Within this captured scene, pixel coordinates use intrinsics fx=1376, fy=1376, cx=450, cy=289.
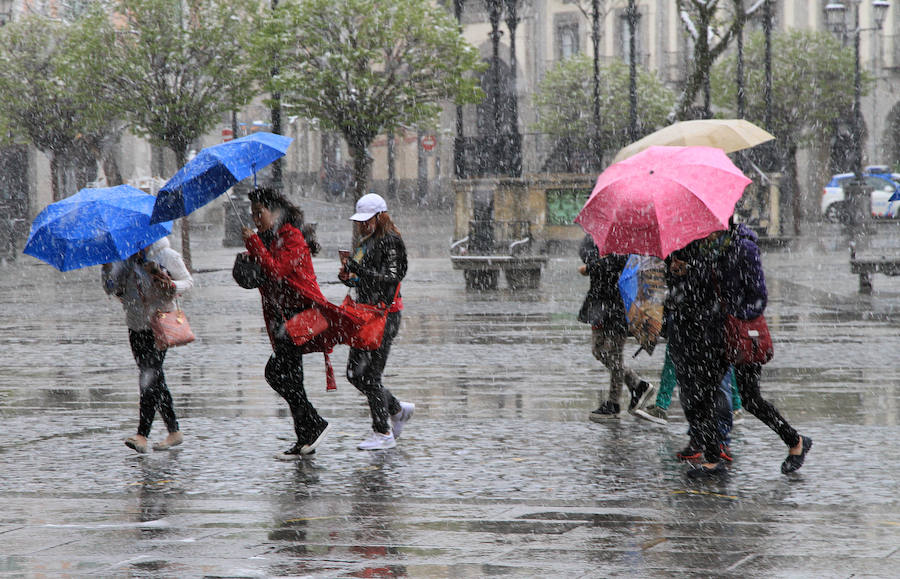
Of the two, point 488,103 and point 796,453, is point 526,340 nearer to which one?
point 796,453

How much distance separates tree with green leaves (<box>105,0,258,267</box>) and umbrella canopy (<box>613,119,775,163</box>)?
18809mm

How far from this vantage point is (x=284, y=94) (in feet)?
84.4

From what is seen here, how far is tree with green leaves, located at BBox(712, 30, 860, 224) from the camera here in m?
46.4

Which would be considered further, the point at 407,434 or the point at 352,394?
the point at 352,394

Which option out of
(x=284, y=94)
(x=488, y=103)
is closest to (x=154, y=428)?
(x=284, y=94)

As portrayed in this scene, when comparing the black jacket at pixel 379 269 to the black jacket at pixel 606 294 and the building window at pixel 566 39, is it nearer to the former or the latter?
the black jacket at pixel 606 294

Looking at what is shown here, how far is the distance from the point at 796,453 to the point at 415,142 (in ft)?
185

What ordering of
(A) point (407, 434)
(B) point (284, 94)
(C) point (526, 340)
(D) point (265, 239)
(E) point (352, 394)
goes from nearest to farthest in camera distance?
(D) point (265, 239)
(A) point (407, 434)
(E) point (352, 394)
(C) point (526, 340)
(B) point (284, 94)

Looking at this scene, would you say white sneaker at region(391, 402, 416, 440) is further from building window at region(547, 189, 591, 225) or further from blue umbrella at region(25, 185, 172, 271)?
building window at region(547, 189, 591, 225)

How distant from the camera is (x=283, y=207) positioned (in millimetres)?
7887

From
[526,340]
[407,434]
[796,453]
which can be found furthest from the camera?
[526,340]

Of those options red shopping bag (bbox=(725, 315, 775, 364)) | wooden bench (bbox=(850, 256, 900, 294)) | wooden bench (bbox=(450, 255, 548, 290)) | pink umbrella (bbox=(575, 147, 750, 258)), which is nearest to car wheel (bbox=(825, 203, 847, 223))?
wooden bench (bbox=(850, 256, 900, 294))

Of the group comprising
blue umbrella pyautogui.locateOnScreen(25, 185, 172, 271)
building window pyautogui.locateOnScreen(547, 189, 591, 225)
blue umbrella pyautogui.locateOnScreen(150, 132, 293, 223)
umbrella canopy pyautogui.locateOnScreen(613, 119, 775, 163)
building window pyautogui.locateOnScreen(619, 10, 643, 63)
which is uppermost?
building window pyautogui.locateOnScreen(619, 10, 643, 63)

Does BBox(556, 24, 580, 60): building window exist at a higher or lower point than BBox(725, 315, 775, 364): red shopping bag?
higher
